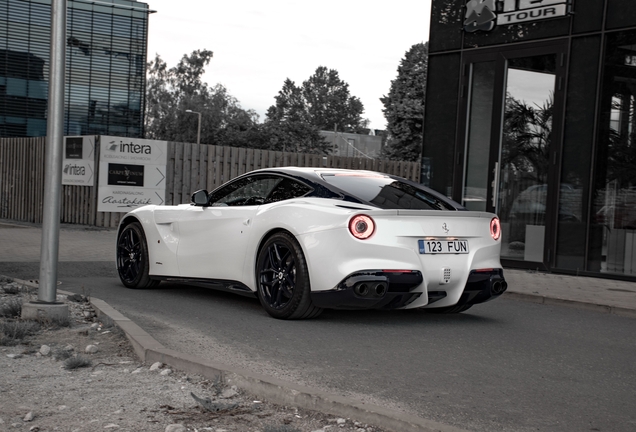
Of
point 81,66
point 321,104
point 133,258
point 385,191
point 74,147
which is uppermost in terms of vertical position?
point 321,104

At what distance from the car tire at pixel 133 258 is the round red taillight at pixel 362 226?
10.3 feet

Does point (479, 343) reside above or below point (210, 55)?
below

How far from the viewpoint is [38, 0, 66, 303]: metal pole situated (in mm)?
6598

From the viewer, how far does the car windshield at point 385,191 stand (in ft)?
23.2

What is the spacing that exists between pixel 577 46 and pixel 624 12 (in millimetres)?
916

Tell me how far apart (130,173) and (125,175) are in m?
0.13

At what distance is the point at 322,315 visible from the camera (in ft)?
24.6

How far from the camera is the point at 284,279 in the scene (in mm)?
7062

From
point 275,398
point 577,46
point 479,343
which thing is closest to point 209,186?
point 577,46

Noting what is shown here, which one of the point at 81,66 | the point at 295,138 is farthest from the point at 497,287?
the point at 295,138

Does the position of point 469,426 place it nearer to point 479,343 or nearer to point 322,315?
point 479,343

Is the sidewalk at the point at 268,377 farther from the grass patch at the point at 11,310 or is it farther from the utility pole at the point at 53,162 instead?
the grass patch at the point at 11,310

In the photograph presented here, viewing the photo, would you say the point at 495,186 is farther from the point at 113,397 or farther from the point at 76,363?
the point at 113,397

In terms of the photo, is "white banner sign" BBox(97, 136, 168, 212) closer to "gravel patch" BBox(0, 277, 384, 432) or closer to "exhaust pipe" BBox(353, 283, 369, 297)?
"exhaust pipe" BBox(353, 283, 369, 297)
